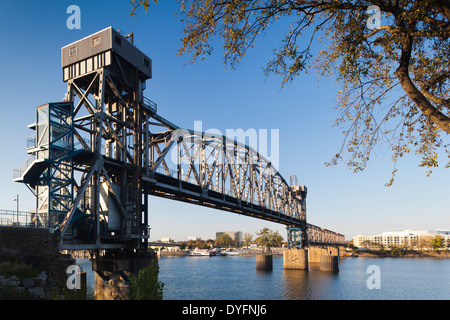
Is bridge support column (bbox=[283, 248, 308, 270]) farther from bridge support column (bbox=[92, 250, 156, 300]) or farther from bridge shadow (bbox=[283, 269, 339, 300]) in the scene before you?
bridge support column (bbox=[92, 250, 156, 300])

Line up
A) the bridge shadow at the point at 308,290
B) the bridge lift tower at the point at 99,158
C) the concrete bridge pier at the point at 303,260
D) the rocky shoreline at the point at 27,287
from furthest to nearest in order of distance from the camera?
the concrete bridge pier at the point at 303,260, the bridge shadow at the point at 308,290, the bridge lift tower at the point at 99,158, the rocky shoreline at the point at 27,287

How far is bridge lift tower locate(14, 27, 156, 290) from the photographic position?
3031 centimetres

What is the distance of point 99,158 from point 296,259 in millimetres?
86876

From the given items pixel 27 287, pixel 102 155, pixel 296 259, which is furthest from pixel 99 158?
pixel 296 259

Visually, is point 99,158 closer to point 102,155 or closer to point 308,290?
point 102,155

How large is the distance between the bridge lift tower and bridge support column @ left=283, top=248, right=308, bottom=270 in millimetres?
77361

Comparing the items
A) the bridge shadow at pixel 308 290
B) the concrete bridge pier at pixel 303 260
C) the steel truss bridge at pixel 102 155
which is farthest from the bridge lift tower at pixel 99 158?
the concrete bridge pier at pixel 303 260

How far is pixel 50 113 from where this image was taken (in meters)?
30.4

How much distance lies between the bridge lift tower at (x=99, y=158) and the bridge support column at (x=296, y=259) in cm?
7736

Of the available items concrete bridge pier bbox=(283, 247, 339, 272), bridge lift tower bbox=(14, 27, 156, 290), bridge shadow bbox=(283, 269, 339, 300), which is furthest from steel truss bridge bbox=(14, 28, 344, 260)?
concrete bridge pier bbox=(283, 247, 339, 272)

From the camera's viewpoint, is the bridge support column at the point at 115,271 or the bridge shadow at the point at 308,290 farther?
the bridge shadow at the point at 308,290

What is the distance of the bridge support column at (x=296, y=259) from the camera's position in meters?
106

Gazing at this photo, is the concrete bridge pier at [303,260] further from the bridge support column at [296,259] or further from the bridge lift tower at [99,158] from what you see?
the bridge lift tower at [99,158]
